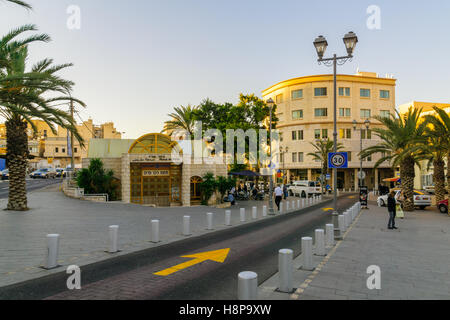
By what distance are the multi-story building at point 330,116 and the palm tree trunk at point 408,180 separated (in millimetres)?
34130

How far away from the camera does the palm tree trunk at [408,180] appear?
2236cm

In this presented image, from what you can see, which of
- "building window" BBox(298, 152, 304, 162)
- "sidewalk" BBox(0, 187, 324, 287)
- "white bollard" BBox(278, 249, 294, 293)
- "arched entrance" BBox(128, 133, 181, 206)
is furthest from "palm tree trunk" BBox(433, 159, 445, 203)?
"building window" BBox(298, 152, 304, 162)

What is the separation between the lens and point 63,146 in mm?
83938

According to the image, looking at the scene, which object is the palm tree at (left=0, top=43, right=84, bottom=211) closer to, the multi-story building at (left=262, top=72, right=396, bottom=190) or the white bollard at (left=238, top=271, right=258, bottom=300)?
the white bollard at (left=238, top=271, right=258, bottom=300)

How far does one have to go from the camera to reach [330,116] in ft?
190

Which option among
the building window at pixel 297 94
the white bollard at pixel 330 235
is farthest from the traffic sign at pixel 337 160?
the building window at pixel 297 94

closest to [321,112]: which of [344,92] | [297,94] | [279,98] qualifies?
[297,94]

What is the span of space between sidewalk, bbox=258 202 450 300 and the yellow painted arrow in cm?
206

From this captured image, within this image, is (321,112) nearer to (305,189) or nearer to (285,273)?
(305,189)

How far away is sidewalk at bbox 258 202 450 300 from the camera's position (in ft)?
Result: 19.4

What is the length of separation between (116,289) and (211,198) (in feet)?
66.4

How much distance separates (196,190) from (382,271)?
20936 millimetres

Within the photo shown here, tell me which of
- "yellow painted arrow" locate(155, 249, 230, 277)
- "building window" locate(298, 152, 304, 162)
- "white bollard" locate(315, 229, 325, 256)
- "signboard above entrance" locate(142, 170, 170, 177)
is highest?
"building window" locate(298, 152, 304, 162)

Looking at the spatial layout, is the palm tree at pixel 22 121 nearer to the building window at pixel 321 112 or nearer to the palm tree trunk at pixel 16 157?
the palm tree trunk at pixel 16 157
